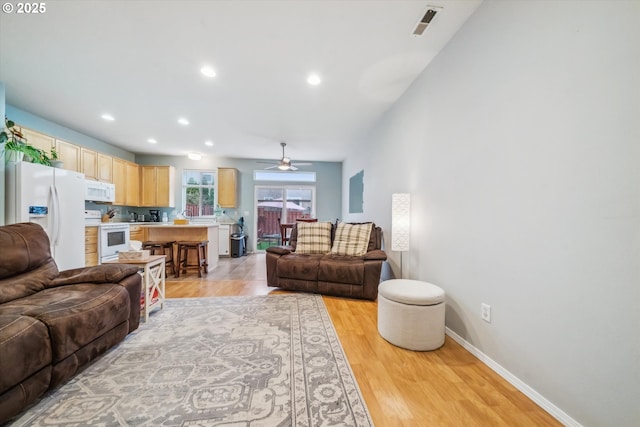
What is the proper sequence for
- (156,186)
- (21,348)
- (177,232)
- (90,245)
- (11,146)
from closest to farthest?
1. (21,348)
2. (11,146)
3. (90,245)
4. (177,232)
5. (156,186)

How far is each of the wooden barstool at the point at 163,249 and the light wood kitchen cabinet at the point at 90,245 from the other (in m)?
0.76

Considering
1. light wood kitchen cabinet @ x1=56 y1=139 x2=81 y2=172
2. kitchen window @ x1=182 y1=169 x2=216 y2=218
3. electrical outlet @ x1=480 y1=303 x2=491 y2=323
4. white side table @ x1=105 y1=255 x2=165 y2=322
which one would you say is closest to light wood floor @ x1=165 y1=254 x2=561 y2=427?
electrical outlet @ x1=480 y1=303 x2=491 y2=323

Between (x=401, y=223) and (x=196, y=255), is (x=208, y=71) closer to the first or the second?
(x=401, y=223)

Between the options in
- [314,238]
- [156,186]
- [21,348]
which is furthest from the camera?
[156,186]

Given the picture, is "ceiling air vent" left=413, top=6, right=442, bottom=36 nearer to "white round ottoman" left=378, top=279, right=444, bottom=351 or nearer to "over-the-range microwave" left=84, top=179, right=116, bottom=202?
"white round ottoman" left=378, top=279, right=444, bottom=351

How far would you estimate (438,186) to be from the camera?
2.28 meters

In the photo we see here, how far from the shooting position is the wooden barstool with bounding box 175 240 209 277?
406 cm

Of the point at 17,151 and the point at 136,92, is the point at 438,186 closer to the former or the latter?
the point at 136,92

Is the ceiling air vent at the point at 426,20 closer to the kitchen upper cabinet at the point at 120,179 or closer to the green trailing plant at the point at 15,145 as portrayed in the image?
the green trailing plant at the point at 15,145

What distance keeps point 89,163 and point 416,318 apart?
6.15 metres

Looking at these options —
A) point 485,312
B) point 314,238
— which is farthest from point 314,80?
point 485,312

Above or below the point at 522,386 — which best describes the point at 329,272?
above

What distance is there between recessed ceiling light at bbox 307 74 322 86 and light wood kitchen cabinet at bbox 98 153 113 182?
15.8 ft

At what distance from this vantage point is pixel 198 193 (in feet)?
21.6
